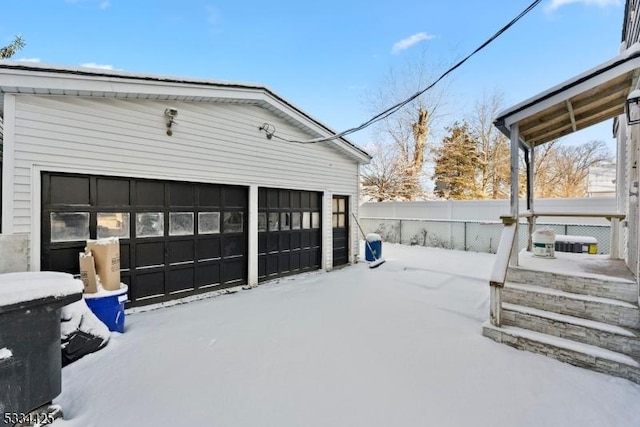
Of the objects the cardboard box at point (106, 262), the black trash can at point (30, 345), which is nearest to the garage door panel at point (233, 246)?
the cardboard box at point (106, 262)

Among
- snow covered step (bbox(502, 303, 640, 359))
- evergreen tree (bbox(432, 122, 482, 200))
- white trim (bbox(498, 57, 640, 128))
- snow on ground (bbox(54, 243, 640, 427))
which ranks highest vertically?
evergreen tree (bbox(432, 122, 482, 200))

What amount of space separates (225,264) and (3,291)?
372 cm

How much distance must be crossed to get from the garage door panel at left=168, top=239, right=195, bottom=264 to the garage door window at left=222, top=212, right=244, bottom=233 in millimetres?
710

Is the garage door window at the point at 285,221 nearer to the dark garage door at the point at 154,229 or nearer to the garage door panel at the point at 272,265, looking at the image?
the garage door panel at the point at 272,265

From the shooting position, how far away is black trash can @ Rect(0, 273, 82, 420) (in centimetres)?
179

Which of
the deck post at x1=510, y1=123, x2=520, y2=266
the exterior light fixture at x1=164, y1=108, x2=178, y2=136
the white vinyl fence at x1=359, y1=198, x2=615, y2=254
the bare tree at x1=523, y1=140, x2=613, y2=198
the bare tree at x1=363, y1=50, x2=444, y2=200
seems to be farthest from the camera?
the bare tree at x1=523, y1=140, x2=613, y2=198

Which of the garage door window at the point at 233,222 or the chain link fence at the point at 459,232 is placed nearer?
the garage door window at the point at 233,222

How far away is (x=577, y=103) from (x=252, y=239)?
18.4 ft

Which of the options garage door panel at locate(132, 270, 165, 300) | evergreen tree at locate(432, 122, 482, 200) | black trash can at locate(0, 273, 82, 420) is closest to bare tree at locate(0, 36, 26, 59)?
garage door panel at locate(132, 270, 165, 300)

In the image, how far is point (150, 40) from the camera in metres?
8.66

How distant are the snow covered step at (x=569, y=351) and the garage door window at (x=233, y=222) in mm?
4409

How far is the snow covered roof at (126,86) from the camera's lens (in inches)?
130

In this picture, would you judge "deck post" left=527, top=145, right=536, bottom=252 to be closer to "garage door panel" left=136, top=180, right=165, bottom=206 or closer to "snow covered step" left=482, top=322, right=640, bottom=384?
"snow covered step" left=482, top=322, right=640, bottom=384

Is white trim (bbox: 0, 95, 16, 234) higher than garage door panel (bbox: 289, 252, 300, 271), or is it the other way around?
white trim (bbox: 0, 95, 16, 234)
